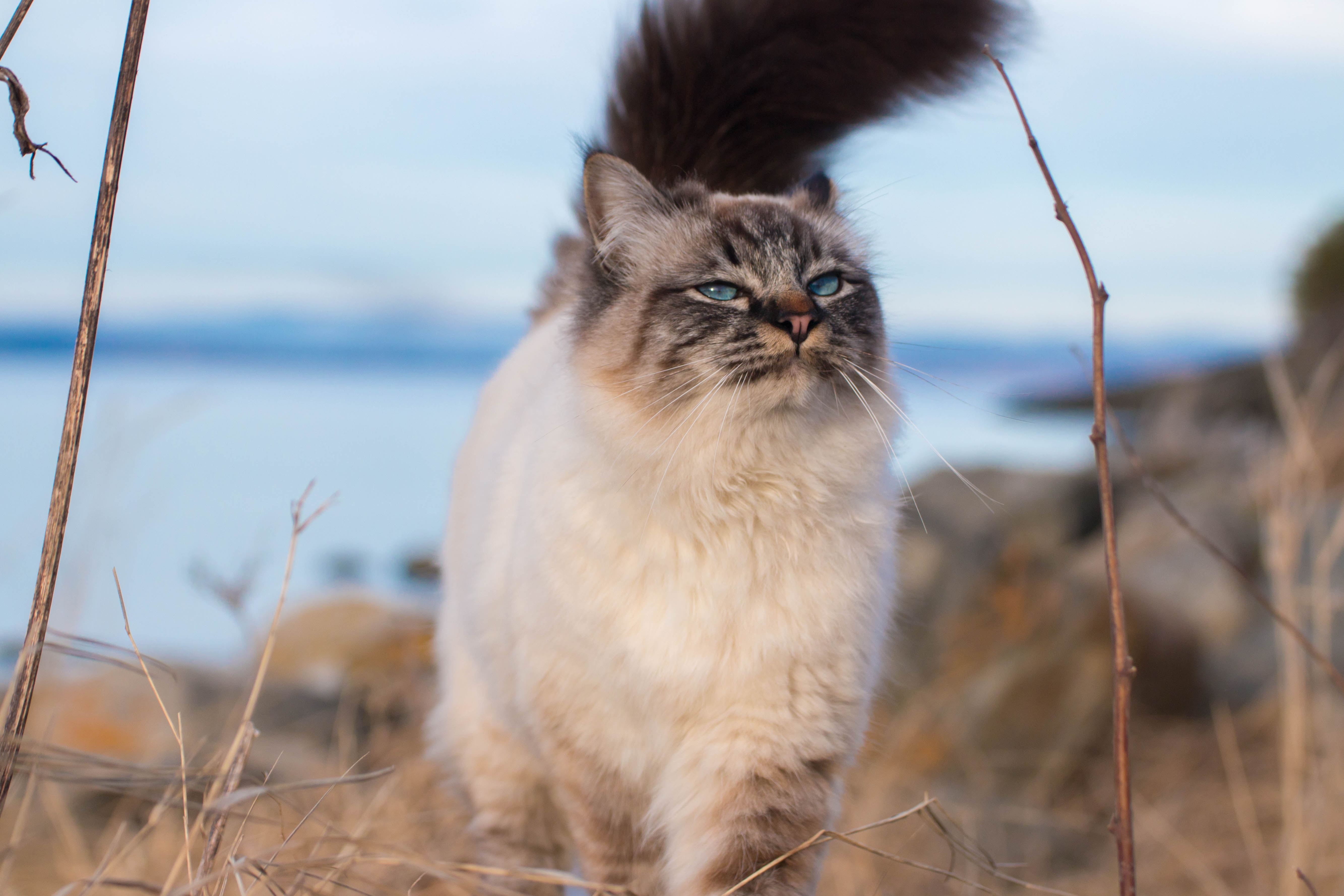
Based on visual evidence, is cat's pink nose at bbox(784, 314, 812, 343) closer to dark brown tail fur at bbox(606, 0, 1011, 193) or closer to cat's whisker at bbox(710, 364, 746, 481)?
cat's whisker at bbox(710, 364, 746, 481)

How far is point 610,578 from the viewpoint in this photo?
168cm

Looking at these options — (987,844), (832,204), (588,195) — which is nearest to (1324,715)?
(987,844)

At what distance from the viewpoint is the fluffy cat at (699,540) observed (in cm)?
163

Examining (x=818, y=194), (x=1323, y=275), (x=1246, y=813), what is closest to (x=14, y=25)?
(x=818, y=194)

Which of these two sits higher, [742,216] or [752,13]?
[752,13]

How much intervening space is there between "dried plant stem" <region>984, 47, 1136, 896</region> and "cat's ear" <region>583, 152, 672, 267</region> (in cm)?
79

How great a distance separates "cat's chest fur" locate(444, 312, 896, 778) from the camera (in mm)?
1639

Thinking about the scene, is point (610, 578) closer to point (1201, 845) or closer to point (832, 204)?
point (832, 204)

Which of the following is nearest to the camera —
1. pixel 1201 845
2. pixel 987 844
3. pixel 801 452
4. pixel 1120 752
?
pixel 1120 752

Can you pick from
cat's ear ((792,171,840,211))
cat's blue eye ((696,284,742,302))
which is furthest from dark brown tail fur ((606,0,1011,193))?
cat's blue eye ((696,284,742,302))

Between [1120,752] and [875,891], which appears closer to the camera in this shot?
[1120,752]

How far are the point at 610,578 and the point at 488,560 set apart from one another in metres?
0.45

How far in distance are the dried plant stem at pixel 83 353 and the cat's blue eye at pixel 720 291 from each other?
0.91m

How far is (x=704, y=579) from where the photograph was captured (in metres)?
1.65
